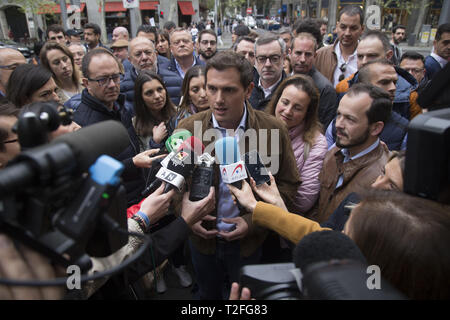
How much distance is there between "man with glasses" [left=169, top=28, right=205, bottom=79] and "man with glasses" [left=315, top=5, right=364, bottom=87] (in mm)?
2207

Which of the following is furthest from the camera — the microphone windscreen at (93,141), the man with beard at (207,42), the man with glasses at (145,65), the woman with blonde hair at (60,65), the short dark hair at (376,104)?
the man with beard at (207,42)

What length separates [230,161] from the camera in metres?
1.86

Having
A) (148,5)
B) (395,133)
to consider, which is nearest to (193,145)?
(395,133)

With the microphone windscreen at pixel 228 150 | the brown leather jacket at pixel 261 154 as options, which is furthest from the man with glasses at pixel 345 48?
the microphone windscreen at pixel 228 150

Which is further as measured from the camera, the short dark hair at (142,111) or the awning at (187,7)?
the awning at (187,7)

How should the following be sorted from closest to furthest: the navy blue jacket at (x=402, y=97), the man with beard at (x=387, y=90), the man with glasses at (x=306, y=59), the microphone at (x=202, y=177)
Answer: the microphone at (x=202, y=177), the man with beard at (x=387, y=90), the navy blue jacket at (x=402, y=97), the man with glasses at (x=306, y=59)

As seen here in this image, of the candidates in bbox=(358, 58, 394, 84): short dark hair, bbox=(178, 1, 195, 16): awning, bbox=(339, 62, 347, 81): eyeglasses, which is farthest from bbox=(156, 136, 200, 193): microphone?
bbox=(178, 1, 195, 16): awning

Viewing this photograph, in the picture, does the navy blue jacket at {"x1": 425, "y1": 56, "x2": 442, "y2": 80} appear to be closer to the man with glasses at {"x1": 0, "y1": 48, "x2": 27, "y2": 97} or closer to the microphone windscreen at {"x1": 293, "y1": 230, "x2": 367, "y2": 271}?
the microphone windscreen at {"x1": 293, "y1": 230, "x2": 367, "y2": 271}

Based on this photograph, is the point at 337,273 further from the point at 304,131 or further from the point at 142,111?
the point at 142,111

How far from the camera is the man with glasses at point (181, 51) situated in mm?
4789

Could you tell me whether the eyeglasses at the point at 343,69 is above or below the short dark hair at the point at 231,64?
below

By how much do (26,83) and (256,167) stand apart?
2.15m

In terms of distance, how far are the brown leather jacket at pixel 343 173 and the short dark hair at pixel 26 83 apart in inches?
100

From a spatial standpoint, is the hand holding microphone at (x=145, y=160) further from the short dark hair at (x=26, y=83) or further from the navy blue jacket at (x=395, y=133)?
the navy blue jacket at (x=395, y=133)
